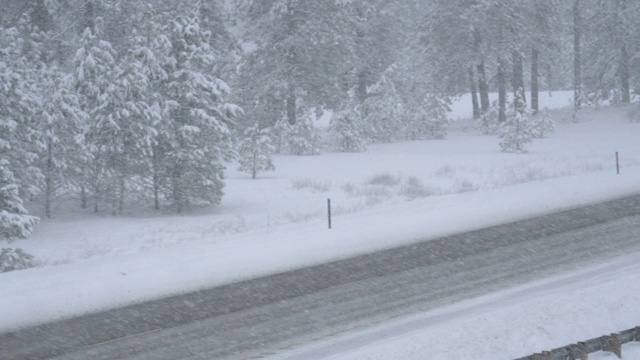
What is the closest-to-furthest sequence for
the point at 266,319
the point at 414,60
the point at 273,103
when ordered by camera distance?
1. the point at 266,319
2. the point at 273,103
3. the point at 414,60

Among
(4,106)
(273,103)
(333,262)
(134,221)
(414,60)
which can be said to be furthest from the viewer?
(414,60)

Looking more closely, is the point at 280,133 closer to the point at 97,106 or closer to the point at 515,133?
the point at 515,133

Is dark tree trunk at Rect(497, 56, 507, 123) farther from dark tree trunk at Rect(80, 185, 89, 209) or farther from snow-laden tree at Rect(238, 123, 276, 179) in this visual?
dark tree trunk at Rect(80, 185, 89, 209)

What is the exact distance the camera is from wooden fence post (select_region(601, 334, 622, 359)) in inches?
299

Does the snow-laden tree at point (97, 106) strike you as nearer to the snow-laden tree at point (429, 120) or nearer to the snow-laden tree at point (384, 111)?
the snow-laden tree at point (384, 111)

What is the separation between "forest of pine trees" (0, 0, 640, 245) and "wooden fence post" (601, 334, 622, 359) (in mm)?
13151

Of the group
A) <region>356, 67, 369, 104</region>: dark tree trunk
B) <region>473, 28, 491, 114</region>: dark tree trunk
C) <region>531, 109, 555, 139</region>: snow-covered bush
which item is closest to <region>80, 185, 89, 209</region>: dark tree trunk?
<region>531, 109, 555, 139</region>: snow-covered bush

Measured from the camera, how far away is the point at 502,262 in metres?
11.6

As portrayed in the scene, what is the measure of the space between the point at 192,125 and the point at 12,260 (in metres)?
8.82

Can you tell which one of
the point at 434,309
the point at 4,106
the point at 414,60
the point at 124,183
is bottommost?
the point at 434,309

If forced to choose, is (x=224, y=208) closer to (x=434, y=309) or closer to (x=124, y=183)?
(x=124, y=183)

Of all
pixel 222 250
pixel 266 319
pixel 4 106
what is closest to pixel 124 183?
pixel 4 106

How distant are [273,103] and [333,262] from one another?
26865 millimetres

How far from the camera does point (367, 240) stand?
44.1 feet
